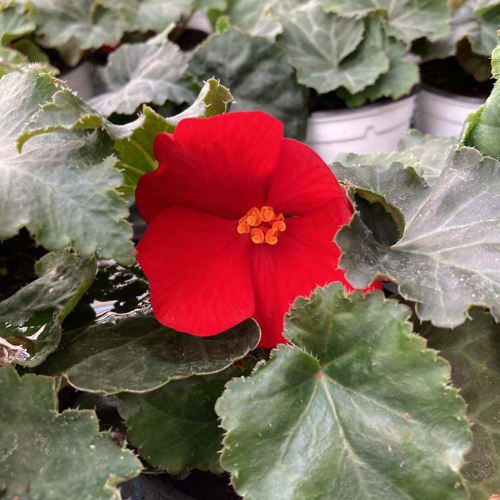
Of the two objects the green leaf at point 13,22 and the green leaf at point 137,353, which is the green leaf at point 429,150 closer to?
the green leaf at point 137,353

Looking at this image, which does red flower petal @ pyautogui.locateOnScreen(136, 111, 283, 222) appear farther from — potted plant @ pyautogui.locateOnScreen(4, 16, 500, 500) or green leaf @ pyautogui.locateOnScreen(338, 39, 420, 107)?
green leaf @ pyautogui.locateOnScreen(338, 39, 420, 107)

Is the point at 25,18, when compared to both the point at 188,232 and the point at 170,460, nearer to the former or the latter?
the point at 188,232

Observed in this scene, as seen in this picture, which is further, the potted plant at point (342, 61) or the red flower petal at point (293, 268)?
the potted plant at point (342, 61)

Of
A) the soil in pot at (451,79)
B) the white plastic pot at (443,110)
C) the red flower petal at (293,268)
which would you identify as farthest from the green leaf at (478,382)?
the soil in pot at (451,79)

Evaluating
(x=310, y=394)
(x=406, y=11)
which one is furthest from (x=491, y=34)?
(x=310, y=394)

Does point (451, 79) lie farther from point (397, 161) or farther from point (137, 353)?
point (137, 353)

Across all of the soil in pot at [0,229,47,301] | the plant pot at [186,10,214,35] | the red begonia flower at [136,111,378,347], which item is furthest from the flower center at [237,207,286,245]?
the plant pot at [186,10,214,35]
